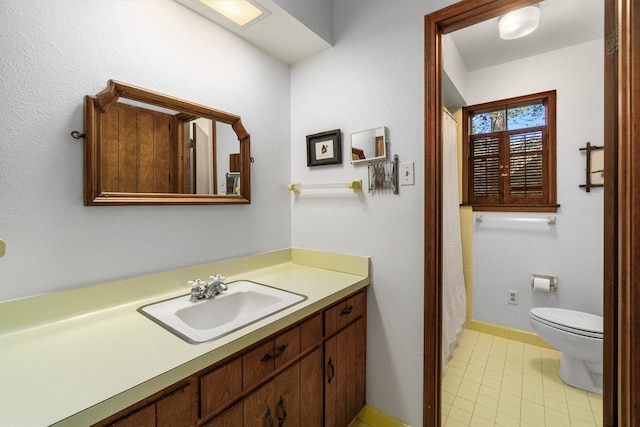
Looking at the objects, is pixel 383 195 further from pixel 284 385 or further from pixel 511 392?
pixel 511 392

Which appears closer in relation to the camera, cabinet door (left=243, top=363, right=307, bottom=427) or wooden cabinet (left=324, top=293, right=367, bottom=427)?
cabinet door (left=243, top=363, right=307, bottom=427)

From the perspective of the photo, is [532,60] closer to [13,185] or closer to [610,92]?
[610,92]

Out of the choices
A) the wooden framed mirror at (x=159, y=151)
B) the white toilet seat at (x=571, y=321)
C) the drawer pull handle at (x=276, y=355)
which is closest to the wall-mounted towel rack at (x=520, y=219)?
the white toilet seat at (x=571, y=321)

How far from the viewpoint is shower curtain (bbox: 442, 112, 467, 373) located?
212cm

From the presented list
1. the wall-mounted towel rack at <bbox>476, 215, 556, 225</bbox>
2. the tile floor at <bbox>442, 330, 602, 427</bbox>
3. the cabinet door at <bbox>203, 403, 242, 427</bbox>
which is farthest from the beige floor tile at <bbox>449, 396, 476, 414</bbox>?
the wall-mounted towel rack at <bbox>476, 215, 556, 225</bbox>

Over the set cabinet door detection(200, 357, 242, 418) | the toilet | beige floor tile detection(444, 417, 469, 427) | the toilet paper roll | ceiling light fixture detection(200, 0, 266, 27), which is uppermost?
ceiling light fixture detection(200, 0, 266, 27)

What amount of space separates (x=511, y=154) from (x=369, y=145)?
1.77 meters

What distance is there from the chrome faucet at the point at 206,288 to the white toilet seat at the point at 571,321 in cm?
214

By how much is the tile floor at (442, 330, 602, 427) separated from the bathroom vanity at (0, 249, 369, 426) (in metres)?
0.73

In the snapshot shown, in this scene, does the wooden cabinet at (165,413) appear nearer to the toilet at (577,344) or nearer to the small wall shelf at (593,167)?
the toilet at (577,344)

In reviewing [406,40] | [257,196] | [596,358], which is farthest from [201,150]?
[596,358]

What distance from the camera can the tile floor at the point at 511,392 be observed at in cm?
162

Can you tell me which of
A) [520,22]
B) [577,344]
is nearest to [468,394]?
[577,344]

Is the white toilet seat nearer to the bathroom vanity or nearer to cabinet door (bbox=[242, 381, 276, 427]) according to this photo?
the bathroom vanity
